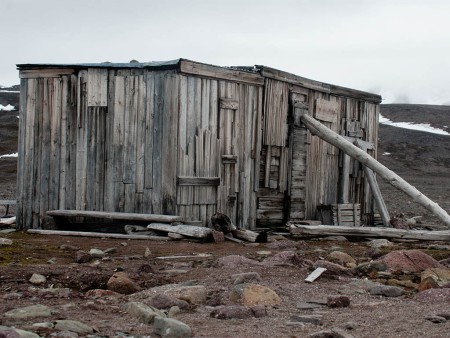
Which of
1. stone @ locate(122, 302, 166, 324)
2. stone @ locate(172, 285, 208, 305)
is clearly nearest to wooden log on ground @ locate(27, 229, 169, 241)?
stone @ locate(172, 285, 208, 305)

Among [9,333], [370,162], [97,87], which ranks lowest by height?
[9,333]

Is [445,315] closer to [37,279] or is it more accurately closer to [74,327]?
[74,327]

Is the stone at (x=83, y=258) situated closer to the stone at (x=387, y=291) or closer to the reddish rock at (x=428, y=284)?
the stone at (x=387, y=291)

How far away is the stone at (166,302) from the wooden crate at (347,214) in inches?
417

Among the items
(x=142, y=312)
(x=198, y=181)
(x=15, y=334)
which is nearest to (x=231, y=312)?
(x=142, y=312)

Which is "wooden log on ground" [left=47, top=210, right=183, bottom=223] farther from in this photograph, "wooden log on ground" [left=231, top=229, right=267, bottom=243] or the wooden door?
the wooden door

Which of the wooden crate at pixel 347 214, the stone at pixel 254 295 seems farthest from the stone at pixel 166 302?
the wooden crate at pixel 347 214

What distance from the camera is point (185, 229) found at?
491 inches

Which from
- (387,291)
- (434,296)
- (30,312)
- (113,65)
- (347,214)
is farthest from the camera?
(347,214)

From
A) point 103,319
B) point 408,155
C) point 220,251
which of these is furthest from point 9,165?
point 103,319

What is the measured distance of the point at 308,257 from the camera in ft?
33.0

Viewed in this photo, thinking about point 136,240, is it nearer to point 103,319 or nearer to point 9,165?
point 103,319

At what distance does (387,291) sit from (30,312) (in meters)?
3.65

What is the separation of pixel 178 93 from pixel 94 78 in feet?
6.05
